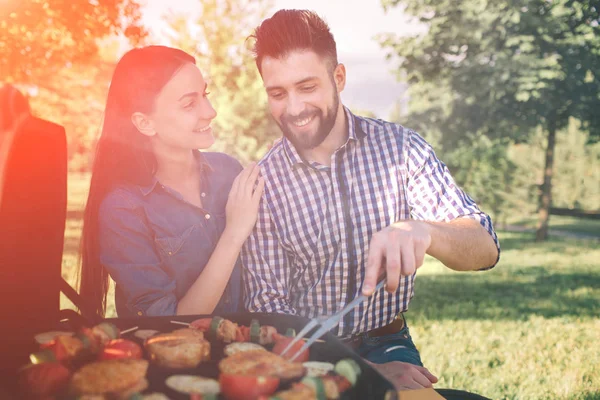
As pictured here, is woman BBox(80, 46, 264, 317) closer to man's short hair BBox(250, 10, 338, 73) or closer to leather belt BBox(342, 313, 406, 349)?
man's short hair BBox(250, 10, 338, 73)

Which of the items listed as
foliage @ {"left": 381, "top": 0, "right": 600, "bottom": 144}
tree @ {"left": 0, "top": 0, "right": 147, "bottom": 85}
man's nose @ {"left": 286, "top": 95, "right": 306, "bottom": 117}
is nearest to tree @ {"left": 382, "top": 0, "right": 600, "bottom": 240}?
foliage @ {"left": 381, "top": 0, "right": 600, "bottom": 144}

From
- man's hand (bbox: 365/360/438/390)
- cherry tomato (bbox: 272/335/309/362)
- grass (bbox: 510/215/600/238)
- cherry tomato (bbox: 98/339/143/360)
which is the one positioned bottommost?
grass (bbox: 510/215/600/238)

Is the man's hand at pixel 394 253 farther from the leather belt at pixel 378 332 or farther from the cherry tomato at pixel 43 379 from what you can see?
the leather belt at pixel 378 332

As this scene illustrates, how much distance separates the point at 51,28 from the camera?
27.3ft

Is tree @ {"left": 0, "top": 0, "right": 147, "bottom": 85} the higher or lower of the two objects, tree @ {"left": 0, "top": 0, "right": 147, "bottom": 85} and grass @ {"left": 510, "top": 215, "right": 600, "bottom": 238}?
the higher

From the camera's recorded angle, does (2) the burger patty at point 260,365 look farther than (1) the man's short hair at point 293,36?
No

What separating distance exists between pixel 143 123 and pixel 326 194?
1.04m

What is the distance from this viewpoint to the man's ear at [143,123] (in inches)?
107

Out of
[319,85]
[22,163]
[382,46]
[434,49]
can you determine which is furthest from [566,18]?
[22,163]

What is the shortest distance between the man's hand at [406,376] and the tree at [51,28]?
6.93 meters

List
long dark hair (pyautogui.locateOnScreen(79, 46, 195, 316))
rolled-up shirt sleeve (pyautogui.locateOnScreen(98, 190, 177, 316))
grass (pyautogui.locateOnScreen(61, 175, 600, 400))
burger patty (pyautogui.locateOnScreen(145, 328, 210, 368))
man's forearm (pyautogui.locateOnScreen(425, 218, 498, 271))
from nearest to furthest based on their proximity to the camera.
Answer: burger patty (pyautogui.locateOnScreen(145, 328, 210, 368)) → man's forearm (pyautogui.locateOnScreen(425, 218, 498, 271)) → rolled-up shirt sleeve (pyautogui.locateOnScreen(98, 190, 177, 316)) → long dark hair (pyautogui.locateOnScreen(79, 46, 195, 316)) → grass (pyautogui.locateOnScreen(61, 175, 600, 400))

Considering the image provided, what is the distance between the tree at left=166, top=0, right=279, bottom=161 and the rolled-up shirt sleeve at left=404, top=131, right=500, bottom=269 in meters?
15.8

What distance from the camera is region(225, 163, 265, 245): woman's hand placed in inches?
98.0

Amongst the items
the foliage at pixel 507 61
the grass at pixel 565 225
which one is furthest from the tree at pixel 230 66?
the grass at pixel 565 225
